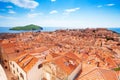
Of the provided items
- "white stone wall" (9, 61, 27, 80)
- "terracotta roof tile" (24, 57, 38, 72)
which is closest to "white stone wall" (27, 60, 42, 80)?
"terracotta roof tile" (24, 57, 38, 72)

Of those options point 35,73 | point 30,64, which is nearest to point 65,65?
point 35,73

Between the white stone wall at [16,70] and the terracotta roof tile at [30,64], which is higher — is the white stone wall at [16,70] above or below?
below

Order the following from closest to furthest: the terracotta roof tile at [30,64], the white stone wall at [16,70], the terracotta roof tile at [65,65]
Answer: the terracotta roof tile at [65,65]
the terracotta roof tile at [30,64]
the white stone wall at [16,70]

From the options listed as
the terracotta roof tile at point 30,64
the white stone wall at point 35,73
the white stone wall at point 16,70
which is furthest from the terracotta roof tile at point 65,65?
the white stone wall at point 16,70

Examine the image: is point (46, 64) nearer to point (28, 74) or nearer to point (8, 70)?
point (28, 74)

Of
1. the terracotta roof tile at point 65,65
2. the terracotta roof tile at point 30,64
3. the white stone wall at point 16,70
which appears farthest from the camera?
the white stone wall at point 16,70

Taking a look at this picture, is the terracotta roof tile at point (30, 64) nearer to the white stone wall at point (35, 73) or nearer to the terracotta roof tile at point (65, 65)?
the white stone wall at point (35, 73)

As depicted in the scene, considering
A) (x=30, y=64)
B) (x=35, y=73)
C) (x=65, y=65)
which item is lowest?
(x=35, y=73)

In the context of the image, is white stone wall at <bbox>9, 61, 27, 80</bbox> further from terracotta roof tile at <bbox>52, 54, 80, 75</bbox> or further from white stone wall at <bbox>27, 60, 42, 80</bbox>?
terracotta roof tile at <bbox>52, 54, 80, 75</bbox>

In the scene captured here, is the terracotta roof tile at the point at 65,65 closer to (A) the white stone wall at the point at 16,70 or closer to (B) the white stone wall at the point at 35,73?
(B) the white stone wall at the point at 35,73

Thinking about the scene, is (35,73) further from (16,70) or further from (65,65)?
(65,65)

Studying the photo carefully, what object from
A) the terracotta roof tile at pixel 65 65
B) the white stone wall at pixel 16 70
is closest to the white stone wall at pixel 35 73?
the white stone wall at pixel 16 70

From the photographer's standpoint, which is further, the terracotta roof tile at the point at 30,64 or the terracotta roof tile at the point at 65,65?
the terracotta roof tile at the point at 30,64

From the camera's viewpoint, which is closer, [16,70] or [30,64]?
[30,64]
